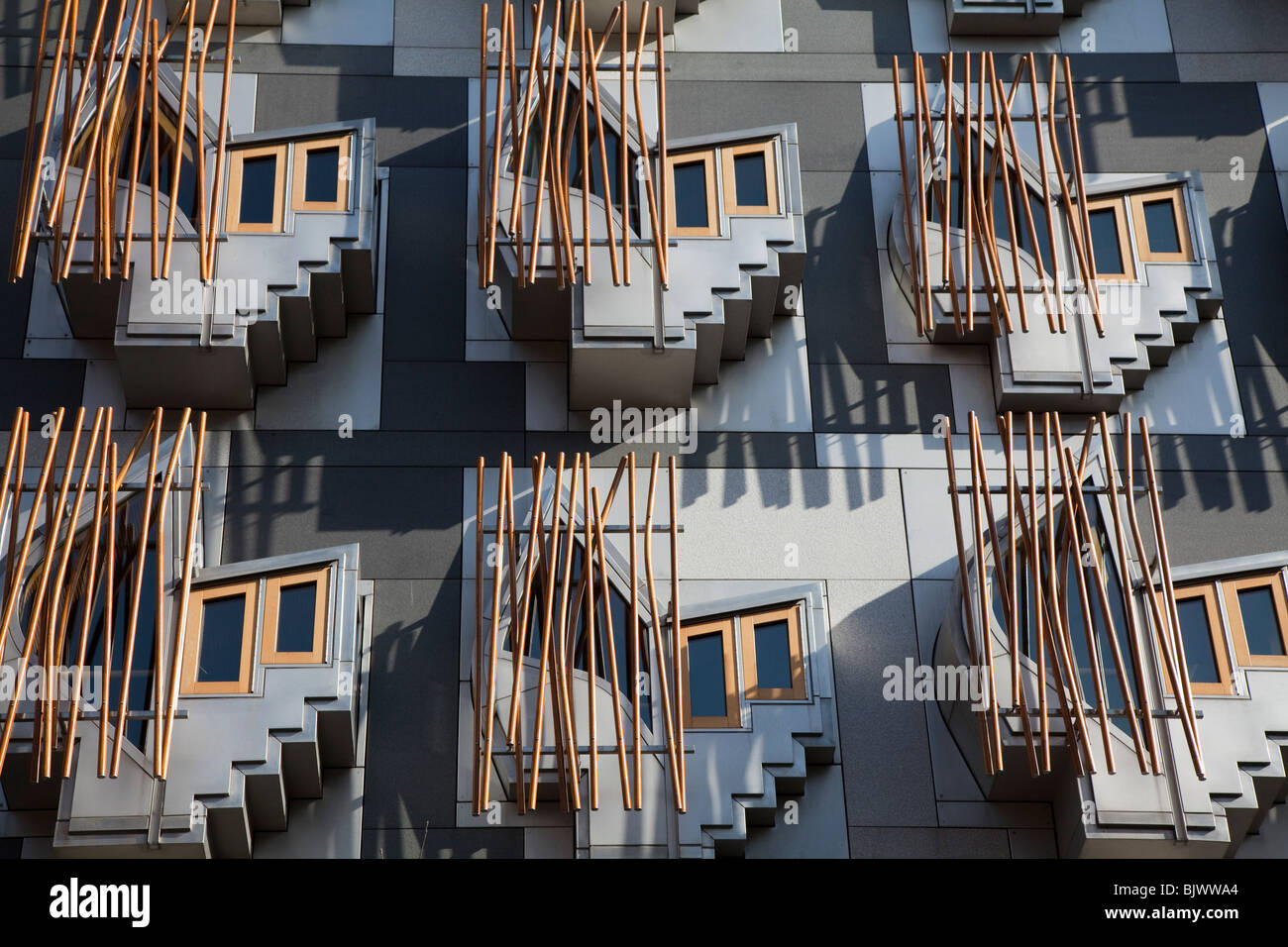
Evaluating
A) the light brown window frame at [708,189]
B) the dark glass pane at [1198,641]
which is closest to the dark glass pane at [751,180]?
the light brown window frame at [708,189]

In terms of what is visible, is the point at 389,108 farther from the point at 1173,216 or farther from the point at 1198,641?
the point at 1198,641

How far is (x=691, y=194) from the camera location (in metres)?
11.9

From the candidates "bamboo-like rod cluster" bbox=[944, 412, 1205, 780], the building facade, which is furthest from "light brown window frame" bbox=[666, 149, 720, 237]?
"bamboo-like rod cluster" bbox=[944, 412, 1205, 780]

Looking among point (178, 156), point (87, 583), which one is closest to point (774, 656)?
point (87, 583)

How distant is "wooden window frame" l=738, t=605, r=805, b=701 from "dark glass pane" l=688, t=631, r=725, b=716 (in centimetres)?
14

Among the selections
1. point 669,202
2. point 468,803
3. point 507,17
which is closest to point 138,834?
point 468,803

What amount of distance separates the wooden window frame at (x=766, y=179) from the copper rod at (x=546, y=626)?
2381 mm

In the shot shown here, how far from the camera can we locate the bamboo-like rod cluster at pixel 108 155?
36.4 ft

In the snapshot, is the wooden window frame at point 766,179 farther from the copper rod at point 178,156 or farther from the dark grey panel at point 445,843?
the dark grey panel at point 445,843

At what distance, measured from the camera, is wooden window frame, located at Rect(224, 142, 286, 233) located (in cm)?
1152

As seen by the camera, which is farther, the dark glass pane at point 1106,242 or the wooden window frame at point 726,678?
the dark glass pane at point 1106,242

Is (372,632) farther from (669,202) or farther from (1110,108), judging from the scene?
(1110,108)

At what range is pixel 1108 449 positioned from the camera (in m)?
10.7

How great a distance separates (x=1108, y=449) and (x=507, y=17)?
497cm
